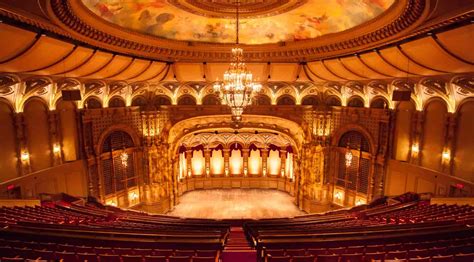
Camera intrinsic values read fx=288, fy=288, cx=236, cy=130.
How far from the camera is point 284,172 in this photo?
64.1 ft

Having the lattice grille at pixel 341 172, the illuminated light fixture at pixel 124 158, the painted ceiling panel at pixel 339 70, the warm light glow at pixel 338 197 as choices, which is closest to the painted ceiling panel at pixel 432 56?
the painted ceiling panel at pixel 339 70

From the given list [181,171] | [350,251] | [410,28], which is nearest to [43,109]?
[181,171]

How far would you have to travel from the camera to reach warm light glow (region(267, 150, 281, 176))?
776 inches

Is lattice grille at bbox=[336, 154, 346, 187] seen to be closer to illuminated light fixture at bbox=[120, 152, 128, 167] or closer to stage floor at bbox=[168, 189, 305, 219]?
stage floor at bbox=[168, 189, 305, 219]

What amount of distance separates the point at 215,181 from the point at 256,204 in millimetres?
3850

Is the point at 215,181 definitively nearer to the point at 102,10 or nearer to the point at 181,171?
the point at 181,171

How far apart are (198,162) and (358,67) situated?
12094 millimetres

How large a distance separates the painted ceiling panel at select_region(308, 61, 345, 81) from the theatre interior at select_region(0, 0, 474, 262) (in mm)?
101

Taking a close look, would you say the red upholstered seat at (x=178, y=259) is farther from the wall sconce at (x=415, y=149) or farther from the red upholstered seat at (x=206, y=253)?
the wall sconce at (x=415, y=149)

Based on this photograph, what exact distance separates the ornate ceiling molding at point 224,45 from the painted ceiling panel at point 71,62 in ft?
2.87

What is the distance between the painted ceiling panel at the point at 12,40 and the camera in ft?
21.7

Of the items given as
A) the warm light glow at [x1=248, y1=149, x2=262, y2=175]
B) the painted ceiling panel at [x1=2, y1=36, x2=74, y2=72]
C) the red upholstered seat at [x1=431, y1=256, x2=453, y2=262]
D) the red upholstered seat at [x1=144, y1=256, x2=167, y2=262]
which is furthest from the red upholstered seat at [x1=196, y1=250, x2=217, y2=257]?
the warm light glow at [x1=248, y1=149, x2=262, y2=175]

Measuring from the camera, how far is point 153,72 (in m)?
13.2

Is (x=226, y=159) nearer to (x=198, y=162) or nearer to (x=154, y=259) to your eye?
(x=198, y=162)
